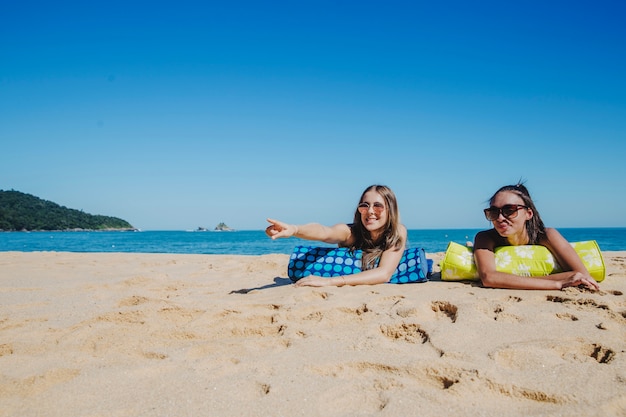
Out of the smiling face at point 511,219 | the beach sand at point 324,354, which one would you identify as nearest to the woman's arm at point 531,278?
the beach sand at point 324,354

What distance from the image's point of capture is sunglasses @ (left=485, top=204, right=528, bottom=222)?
3.65 metres

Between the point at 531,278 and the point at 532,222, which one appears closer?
the point at 531,278

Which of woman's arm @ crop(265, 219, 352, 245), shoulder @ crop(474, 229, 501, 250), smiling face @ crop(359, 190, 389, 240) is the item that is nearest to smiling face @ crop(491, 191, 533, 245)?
shoulder @ crop(474, 229, 501, 250)

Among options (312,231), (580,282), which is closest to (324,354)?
(312,231)

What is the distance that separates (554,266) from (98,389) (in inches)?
147

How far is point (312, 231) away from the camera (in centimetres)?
380

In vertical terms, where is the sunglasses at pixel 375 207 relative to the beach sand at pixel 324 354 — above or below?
above

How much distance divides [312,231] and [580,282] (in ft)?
7.63

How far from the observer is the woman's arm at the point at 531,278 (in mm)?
3288

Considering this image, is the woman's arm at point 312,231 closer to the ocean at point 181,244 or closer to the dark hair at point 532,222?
the dark hair at point 532,222

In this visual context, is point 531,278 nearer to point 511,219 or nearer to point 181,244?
point 511,219

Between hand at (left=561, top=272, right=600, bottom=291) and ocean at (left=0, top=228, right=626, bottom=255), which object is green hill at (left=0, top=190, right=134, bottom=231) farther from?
hand at (left=561, top=272, right=600, bottom=291)

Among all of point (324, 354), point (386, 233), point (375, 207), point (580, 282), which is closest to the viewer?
point (324, 354)

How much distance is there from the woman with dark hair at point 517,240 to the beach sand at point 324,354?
0.45 feet
